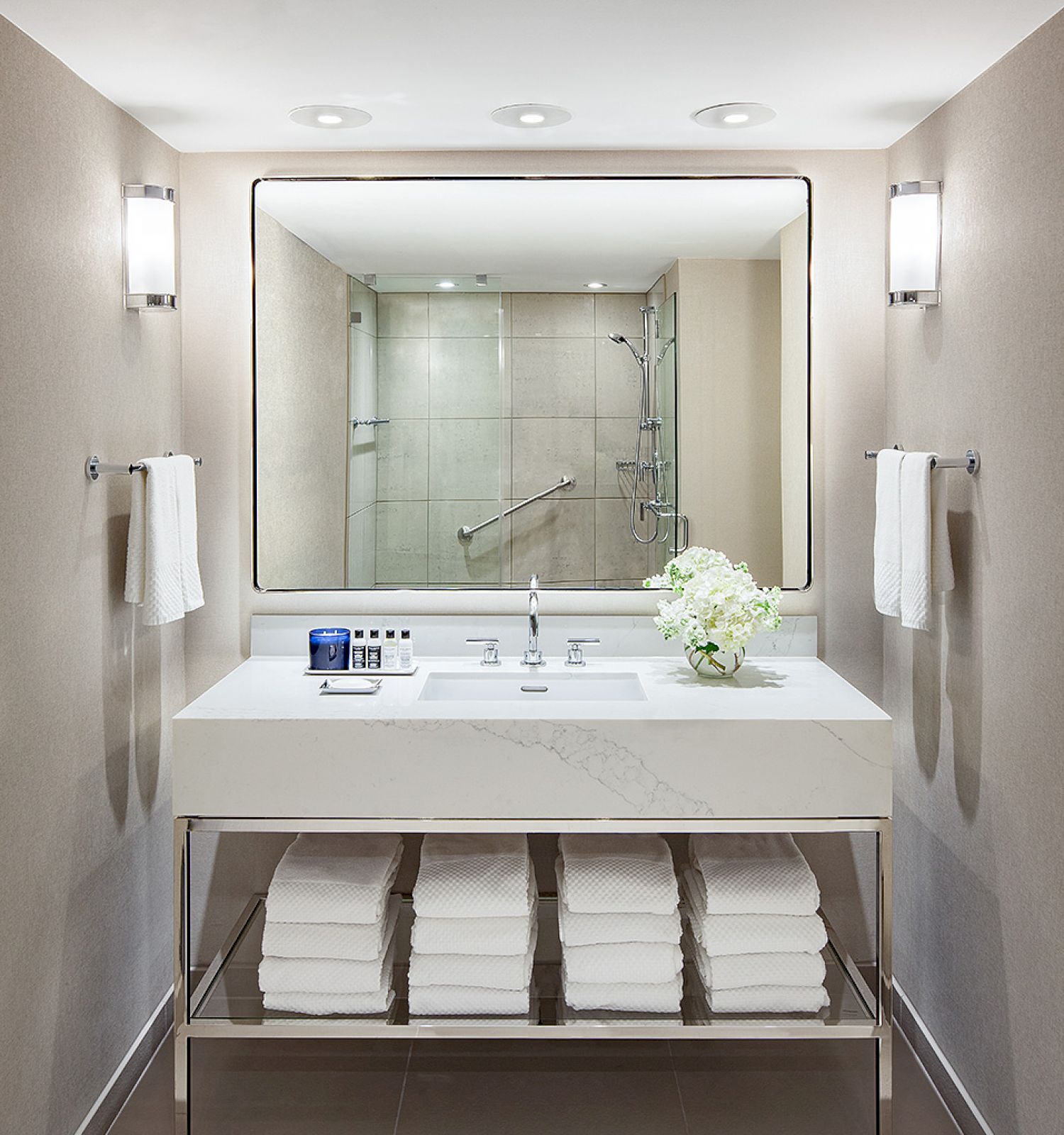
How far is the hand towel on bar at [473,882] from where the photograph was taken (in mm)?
2363

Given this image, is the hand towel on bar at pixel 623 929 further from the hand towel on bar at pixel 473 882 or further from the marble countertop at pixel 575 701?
the marble countertop at pixel 575 701

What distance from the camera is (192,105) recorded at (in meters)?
2.48

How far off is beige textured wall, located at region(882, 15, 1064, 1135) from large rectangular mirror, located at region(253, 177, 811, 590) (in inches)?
15.7

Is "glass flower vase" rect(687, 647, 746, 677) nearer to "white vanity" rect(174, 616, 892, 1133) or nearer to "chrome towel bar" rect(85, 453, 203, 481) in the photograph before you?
"white vanity" rect(174, 616, 892, 1133)

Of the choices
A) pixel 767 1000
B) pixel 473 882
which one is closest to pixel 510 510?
pixel 473 882

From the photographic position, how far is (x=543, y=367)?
2857 mm

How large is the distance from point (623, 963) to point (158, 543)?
4.51 ft

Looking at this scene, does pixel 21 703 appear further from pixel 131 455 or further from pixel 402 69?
pixel 402 69

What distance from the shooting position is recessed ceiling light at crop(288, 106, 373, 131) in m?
2.51

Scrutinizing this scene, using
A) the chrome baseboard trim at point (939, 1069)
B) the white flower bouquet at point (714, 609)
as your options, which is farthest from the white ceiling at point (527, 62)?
the chrome baseboard trim at point (939, 1069)

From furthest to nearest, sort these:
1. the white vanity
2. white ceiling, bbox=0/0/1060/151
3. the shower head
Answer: the shower head, the white vanity, white ceiling, bbox=0/0/1060/151

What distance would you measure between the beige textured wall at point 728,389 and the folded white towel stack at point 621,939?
948 mm

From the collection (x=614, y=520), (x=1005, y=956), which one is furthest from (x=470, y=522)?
(x=1005, y=956)

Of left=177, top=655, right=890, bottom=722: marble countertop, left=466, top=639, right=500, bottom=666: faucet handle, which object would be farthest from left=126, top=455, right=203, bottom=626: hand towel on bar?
left=466, top=639, right=500, bottom=666: faucet handle
